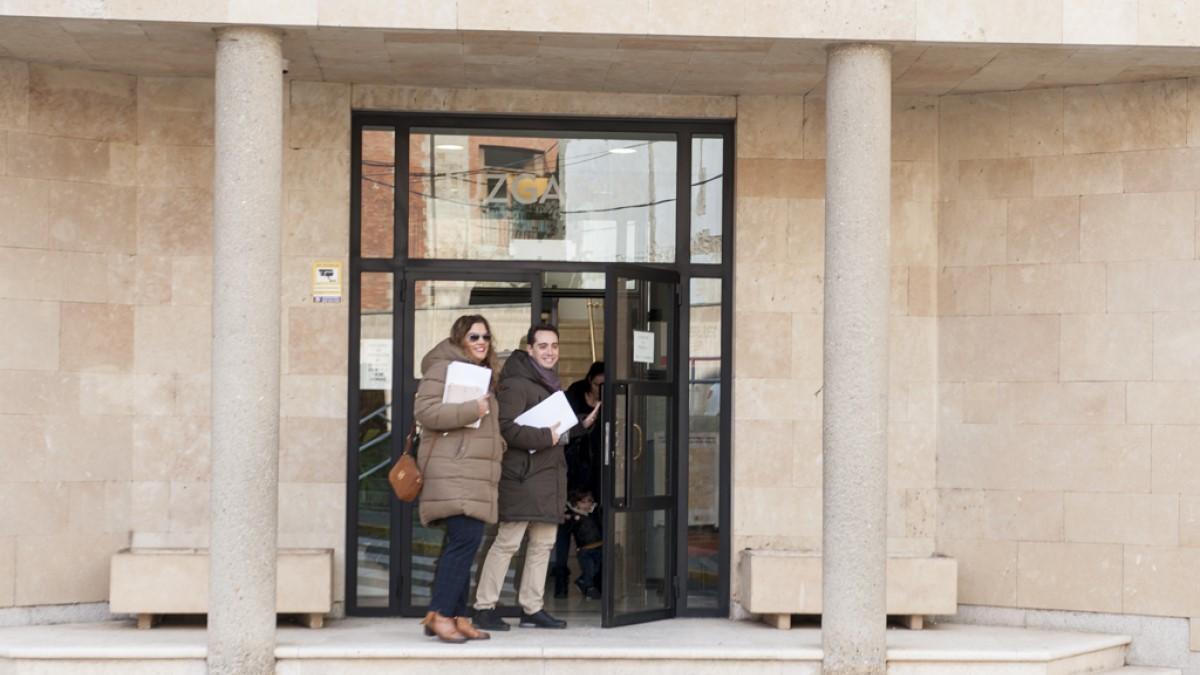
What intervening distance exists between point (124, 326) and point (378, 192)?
1.66 metres

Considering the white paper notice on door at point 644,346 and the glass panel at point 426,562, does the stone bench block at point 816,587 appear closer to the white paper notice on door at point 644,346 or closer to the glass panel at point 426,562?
the white paper notice on door at point 644,346

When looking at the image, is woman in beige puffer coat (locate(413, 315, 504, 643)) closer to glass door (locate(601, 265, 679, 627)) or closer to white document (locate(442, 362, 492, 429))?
white document (locate(442, 362, 492, 429))

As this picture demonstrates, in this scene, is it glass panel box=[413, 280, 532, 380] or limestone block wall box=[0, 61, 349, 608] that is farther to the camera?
glass panel box=[413, 280, 532, 380]

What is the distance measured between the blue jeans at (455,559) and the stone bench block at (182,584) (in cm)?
88

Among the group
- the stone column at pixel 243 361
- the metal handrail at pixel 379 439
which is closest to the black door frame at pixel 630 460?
the metal handrail at pixel 379 439

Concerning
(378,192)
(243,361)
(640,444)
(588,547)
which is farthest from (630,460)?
(243,361)

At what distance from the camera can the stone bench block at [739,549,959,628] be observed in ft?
29.8

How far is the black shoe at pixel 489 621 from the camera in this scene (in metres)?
8.67

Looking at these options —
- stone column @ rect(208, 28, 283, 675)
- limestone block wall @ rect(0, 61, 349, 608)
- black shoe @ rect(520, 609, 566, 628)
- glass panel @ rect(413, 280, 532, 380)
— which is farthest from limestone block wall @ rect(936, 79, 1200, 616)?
stone column @ rect(208, 28, 283, 675)

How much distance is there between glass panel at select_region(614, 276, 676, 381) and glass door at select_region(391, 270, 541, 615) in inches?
26.7

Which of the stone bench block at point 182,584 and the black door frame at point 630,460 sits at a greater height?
the black door frame at point 630,460

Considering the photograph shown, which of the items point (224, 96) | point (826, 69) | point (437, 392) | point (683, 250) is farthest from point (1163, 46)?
point (224, 96)

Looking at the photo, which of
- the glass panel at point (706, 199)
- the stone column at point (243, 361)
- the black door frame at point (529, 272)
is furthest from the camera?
the glass panel at point (706, 199)

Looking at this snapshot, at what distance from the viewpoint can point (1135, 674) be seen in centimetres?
867
